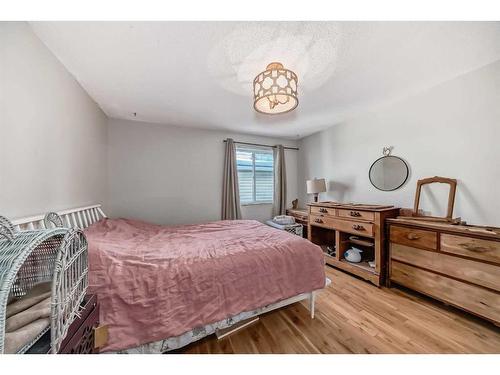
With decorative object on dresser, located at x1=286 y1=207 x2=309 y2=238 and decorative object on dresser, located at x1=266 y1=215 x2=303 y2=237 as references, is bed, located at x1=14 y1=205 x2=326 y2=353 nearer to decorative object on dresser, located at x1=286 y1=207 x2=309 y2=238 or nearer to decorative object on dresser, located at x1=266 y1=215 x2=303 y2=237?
decorative object on dresser, located at x1=266 y1=215 x2=303 y2=237

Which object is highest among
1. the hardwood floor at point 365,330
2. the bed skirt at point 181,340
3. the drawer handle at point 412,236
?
the drawer handle at point 412,236

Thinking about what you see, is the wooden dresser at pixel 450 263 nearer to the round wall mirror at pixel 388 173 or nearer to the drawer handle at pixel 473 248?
the drawer handle at pixel 473 248

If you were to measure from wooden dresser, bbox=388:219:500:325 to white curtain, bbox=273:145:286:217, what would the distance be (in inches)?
80.1

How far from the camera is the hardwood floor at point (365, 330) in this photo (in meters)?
1.28

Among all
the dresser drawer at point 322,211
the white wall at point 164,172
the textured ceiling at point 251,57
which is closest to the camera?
the textured ceiling at point 251,57

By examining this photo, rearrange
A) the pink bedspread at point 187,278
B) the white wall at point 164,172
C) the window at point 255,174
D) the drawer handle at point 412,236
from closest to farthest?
the pink bedspread at point 187,278
the drawer handle at point 412,236
the white wall at point 164,172
the window at point 255,174

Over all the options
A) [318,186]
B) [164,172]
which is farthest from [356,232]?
[164,172]

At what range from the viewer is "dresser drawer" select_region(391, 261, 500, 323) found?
142 cm

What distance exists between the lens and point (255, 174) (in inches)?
150

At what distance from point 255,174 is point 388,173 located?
2241 millimetres

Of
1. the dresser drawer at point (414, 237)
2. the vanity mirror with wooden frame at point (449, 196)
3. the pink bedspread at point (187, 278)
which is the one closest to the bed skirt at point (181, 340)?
the pink bedspread at point (187, 278)

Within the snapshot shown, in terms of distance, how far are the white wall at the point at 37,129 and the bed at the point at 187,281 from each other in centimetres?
21

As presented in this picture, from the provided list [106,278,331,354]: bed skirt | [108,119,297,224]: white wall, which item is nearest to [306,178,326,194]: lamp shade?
[108,119,297,224]: white wall
